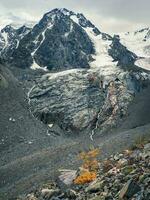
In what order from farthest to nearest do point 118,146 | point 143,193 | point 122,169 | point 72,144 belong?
point 72,144, point 118,146, point 122,169, point 143,193

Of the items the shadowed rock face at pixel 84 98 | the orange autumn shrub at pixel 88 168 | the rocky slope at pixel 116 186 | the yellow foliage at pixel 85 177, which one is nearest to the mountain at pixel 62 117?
the shadowed rock face at pixel 84 98

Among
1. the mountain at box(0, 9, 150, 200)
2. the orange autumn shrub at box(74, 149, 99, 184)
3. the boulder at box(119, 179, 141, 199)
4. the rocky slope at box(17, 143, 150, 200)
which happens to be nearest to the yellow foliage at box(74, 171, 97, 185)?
the orange autumn shrub at box(74, 149, 99, 184)

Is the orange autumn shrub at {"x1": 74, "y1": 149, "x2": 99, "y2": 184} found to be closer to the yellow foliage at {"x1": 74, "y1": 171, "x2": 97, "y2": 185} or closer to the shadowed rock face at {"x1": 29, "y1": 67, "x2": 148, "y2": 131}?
the yellow foliage at {"x1": 74, "y1": 171, "x2": 97, "y2": 185}

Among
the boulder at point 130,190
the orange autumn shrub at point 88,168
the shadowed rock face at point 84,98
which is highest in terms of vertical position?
the shadowed rock face at point 84,98

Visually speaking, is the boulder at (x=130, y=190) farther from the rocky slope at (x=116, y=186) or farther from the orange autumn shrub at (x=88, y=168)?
the orange autumn shrub at (x=88, y=168)

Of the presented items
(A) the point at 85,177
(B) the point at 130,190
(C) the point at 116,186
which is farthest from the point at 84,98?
(B) the point at 130,190

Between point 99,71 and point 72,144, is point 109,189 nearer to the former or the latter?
point 72,144

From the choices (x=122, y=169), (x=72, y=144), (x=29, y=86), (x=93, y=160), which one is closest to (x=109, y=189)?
(x=122, y=169)

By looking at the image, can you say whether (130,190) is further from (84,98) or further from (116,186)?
(84,98)
